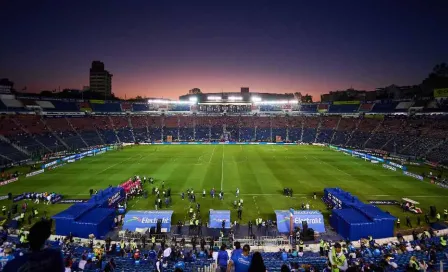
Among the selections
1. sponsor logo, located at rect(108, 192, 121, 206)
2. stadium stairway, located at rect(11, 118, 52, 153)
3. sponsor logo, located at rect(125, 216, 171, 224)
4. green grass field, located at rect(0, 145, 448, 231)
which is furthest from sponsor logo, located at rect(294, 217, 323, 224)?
stadium stairway, located at rect(11, 118, 52, 153)

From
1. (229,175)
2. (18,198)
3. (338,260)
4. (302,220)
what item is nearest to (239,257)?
(338,260)

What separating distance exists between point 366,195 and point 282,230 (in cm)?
1571

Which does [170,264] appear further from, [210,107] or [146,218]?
[210,107]

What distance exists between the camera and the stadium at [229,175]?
22.7m

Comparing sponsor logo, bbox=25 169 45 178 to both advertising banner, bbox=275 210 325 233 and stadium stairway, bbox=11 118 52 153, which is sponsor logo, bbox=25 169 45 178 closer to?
stadium stairway, bbox=11 118 52 153

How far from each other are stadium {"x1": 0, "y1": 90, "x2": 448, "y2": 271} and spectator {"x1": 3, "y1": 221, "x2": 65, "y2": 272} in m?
10.6

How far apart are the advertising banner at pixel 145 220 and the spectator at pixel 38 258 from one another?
19.9m

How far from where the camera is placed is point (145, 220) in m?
23.3

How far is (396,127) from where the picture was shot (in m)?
74.1

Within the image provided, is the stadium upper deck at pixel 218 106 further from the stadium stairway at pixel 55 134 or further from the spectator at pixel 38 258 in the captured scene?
the spectator at pixel 38 258

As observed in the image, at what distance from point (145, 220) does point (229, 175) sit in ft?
70.6

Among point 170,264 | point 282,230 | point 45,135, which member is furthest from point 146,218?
point 45,135

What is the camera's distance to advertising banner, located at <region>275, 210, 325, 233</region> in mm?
23484

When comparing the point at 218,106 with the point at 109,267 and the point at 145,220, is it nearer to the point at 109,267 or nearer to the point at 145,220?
the point at 145,220
